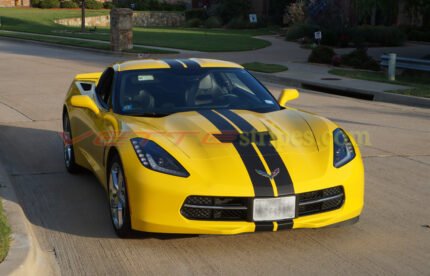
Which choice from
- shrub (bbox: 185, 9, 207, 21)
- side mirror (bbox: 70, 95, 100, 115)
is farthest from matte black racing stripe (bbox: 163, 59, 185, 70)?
shrub (bbox: 185, 9, 207, 21)

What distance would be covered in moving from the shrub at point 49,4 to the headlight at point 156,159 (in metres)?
61.2

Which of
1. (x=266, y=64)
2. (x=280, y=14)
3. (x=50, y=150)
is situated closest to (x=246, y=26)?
(x=280, y=14)

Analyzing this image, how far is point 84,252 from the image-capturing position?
5.45m

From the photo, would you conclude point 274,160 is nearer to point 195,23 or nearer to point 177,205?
point 177,205

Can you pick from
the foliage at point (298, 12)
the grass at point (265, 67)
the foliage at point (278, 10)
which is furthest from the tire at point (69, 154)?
the foliage at point (278, 10)

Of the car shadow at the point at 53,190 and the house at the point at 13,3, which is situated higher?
the house at the point at 13,3

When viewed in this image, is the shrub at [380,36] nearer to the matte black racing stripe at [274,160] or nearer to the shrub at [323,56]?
the shrub at [323,56]

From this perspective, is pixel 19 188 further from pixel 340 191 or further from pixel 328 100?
pixel 328 100

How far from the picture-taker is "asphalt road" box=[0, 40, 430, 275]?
5137 mm

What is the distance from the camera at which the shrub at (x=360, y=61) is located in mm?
22266

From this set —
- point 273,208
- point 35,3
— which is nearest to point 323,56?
point 273,208

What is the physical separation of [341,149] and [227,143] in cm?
102

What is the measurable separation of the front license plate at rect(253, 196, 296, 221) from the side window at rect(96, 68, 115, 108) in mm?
2339

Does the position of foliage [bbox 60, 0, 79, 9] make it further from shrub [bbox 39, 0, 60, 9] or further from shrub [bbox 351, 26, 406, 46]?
shrub [bbox 351, 26, 406, 46]
